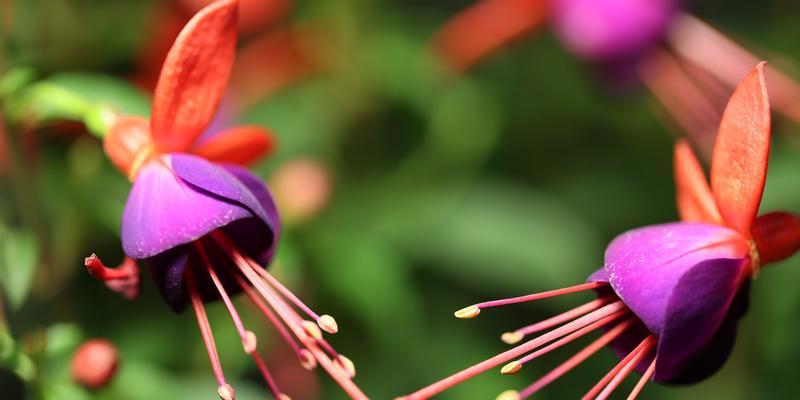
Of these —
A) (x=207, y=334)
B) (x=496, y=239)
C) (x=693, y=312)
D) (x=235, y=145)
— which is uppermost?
(x=235, y=145)

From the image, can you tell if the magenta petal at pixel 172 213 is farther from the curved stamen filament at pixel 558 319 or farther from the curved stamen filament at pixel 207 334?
the curved stamen filament at pixel 558 319

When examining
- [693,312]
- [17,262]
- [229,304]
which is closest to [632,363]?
[693,312]

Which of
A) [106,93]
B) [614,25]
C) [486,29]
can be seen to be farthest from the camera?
[486,29]

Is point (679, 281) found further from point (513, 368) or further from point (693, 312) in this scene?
point (513, 368)

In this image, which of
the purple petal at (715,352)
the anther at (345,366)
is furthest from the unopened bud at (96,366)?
the purple petal at (715,352)

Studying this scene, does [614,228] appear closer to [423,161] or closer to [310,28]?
[423,161]

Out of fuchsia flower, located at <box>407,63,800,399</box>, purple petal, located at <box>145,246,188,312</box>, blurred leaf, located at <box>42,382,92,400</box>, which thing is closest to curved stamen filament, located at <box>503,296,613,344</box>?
fuchsia flower, located at <box>407,63,800,399</box>

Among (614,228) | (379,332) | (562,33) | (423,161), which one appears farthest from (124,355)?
(614,228)
